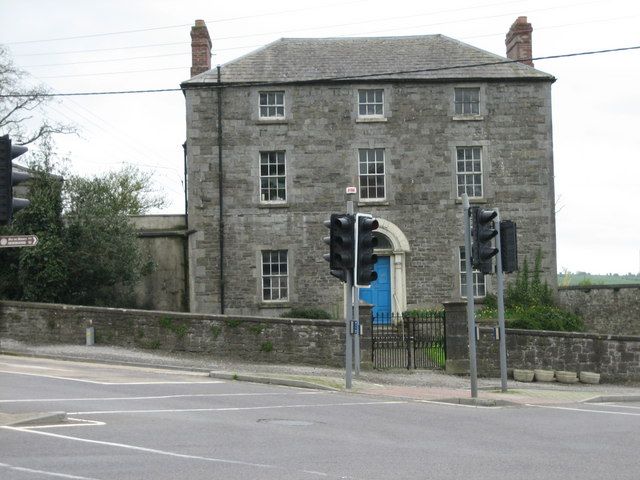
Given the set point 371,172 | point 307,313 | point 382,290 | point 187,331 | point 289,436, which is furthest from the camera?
point 371,172

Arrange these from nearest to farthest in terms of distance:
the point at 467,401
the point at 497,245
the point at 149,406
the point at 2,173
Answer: the point at 2,173 < the point at 149,406 < the point at 467,401 < the point at 497,245

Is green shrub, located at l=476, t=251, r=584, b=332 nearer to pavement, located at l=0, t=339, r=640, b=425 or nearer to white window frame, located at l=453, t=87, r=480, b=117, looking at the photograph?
white window frame, located at l=453, t=87, r=480, b=117

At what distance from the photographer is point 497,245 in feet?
71.2

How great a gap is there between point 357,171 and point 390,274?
3944 millimetres

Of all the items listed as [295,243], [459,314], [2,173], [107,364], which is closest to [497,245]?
[459,314]

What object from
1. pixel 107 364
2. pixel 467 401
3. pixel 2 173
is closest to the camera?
pixel 2 173

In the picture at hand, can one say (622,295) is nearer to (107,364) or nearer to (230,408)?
(107,364)

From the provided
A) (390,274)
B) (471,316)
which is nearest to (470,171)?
(390,274)

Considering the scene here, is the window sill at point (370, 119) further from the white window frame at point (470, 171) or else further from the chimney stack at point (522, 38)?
the chimney stack at point (522, 38)

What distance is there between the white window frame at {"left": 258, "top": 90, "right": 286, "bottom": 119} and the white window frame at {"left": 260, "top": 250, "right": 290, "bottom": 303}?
16.4ft

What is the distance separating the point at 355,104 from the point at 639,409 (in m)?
19.3

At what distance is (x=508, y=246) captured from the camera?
21.4m

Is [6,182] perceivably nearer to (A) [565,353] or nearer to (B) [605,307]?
(A) [565,353]

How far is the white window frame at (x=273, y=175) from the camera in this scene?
35.7 metres
